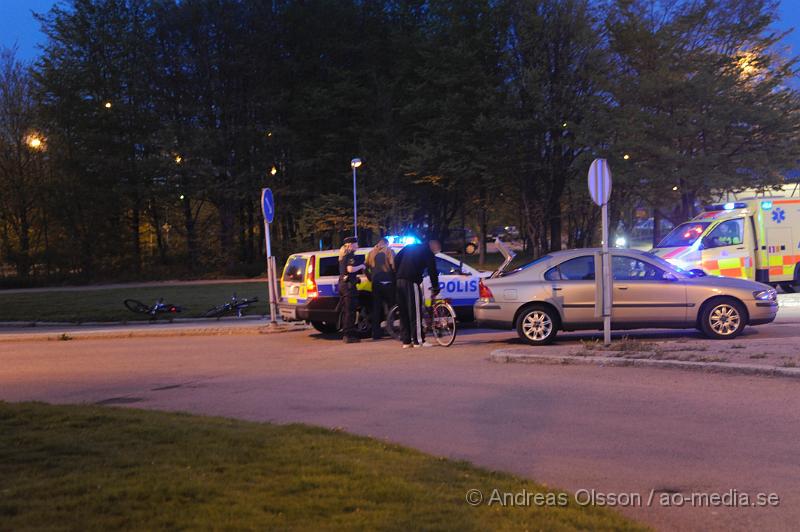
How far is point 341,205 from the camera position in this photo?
4212 centimetres

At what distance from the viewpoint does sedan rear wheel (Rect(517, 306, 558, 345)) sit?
1205 cm

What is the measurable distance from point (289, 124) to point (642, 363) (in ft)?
123

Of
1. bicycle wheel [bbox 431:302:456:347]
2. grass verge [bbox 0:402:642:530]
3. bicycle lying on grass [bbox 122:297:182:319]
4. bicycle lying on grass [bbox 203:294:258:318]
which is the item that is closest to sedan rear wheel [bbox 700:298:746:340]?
bicycle wheel [bbox 431:302:456:347]

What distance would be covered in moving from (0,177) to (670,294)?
38.5 metres

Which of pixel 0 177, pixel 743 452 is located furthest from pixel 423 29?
pixel 743 452

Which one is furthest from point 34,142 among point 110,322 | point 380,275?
point 380,275

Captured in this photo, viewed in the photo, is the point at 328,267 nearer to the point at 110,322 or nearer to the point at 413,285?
the point at 413,285

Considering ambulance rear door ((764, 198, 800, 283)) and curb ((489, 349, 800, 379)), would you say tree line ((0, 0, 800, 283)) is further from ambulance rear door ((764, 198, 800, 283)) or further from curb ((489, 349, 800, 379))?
curb ((489, 349, 800, 379))

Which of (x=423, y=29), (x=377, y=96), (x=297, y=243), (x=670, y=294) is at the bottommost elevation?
(x=670, y=294)

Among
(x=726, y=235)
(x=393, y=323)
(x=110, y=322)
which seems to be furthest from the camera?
(x=110, y=322)

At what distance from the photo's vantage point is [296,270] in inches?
580

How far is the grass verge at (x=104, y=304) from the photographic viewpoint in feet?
68.1

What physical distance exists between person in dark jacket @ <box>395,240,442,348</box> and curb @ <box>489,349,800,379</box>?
1.84 meters

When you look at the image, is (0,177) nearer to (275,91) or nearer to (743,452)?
(275,91)
